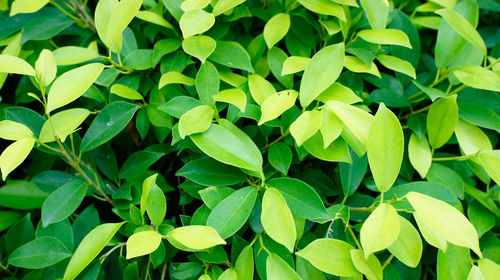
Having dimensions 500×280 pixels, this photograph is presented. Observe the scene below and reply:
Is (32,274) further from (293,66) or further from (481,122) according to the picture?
(481,122)

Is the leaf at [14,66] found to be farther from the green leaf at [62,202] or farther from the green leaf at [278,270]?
the green leaf at [278,270]

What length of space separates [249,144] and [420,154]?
14.0 inches

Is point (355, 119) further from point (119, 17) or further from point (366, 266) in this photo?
point (119, 17)

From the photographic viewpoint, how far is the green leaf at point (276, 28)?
79cm

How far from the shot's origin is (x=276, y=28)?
803mm

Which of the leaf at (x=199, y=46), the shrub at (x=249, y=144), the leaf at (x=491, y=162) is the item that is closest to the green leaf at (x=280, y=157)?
the shrub at (x=249, y=144)

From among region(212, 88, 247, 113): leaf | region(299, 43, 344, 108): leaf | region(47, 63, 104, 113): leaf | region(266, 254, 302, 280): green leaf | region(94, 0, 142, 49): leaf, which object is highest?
region(94, 0, 142, 49): leaf

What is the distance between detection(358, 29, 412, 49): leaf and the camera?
0.76 meters

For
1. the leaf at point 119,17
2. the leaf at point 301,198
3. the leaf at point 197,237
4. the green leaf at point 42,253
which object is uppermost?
the leaf at point 119,17

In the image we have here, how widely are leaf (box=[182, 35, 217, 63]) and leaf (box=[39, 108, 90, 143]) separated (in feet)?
0.76

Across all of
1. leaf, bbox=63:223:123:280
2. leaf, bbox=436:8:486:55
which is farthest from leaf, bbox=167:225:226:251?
leaf, bbox=436:8:486:55

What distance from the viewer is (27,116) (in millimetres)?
779

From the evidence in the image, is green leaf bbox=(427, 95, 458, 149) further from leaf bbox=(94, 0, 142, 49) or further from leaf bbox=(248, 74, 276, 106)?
leaf bbox=(94, 0, 142, 49)

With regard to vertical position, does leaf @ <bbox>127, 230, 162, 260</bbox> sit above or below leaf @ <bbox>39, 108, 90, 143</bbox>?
below
